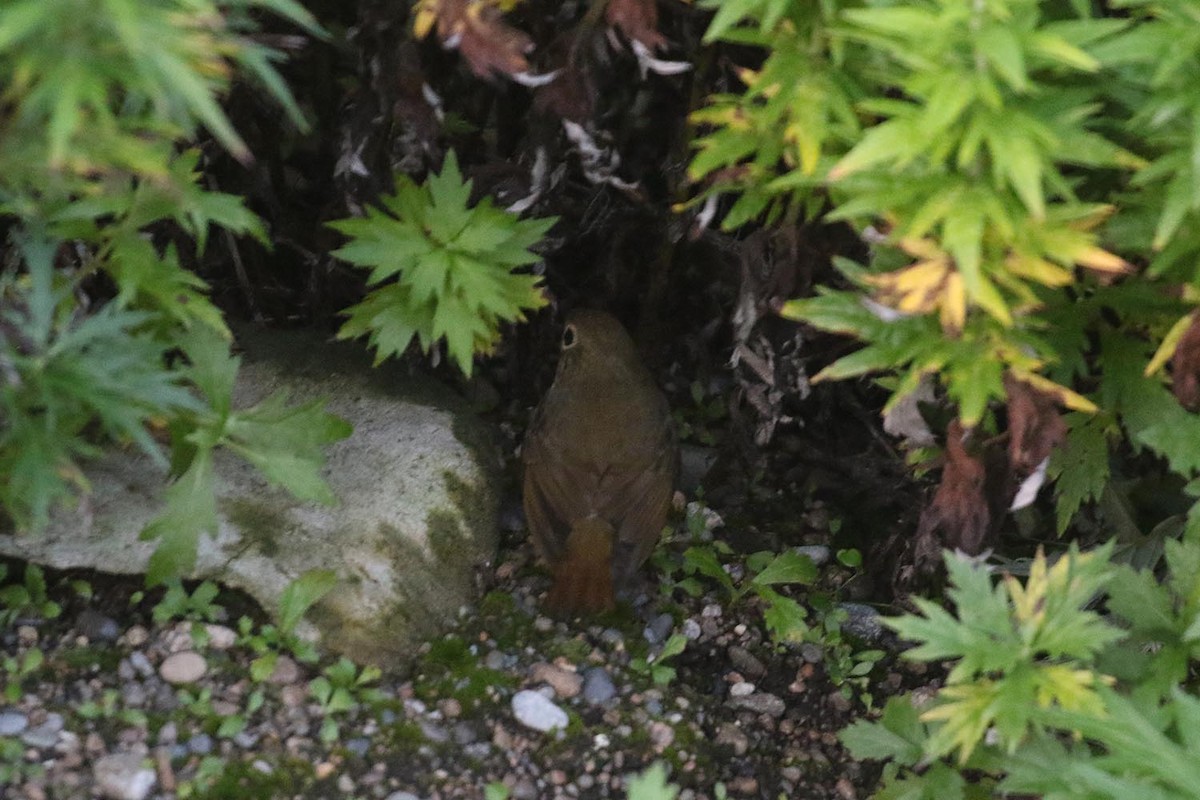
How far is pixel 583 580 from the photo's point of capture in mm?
3191

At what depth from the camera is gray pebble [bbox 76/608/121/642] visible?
2.63 m

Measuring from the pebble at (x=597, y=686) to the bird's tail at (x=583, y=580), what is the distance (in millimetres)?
199

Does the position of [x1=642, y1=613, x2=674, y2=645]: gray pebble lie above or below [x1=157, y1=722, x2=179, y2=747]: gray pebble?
below

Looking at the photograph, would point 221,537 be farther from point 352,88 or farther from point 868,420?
point 868,420

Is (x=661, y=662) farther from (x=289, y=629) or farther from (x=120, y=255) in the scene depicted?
(x=120, y=255)

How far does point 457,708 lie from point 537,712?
19cm

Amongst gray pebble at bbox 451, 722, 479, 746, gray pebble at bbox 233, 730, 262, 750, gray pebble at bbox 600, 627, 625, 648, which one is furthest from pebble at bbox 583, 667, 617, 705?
gray pebble at bbox 233, 730, 262, 750

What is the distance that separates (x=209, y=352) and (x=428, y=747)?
0.99 meters

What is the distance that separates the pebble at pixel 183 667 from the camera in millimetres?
2604

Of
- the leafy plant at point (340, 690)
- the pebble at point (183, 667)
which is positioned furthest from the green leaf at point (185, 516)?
the leafy plant at point (340, 690)

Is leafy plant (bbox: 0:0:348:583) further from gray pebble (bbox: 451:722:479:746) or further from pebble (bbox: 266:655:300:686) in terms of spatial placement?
gray pebble (bbox: 451:722:479:746)

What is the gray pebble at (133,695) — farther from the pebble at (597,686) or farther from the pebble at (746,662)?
the pebble at (746,662)

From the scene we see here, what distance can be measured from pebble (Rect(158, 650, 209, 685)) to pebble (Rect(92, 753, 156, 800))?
233 millimetres

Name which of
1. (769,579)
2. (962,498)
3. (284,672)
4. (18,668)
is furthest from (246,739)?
(962,498)
